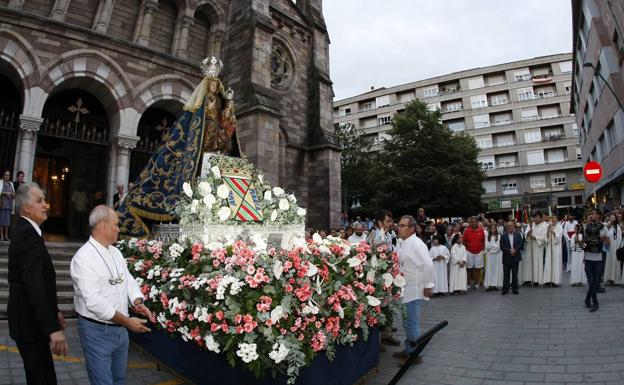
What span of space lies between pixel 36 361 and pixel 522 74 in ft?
175

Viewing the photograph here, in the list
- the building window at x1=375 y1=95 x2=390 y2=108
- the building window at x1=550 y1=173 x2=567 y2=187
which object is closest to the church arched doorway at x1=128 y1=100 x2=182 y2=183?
the building window at x1=375 y1=95 x2=390 y2=108

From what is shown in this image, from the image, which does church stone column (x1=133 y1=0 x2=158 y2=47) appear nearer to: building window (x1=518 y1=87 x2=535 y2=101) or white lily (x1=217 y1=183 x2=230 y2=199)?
white lily (x1=217 y1=183 x2=230 y2=199)

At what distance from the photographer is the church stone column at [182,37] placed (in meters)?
13.9

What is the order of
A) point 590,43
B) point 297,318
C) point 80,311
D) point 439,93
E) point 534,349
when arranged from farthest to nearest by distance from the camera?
1. point 439,93
2. point 590,43
3. point 534,349
4. point 297,318
5. point 80,311

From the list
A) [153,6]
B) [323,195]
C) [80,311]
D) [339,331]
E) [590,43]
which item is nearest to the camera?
[80,311]

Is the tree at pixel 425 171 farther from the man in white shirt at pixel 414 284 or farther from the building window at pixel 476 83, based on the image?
the man in white shirt at pixel 414 284

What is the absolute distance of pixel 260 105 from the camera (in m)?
13.3

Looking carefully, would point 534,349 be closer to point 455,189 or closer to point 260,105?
point 260,105

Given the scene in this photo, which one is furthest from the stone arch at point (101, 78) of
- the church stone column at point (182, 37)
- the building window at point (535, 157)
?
the building window at point (535, 157)

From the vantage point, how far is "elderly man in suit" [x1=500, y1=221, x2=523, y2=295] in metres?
9.42

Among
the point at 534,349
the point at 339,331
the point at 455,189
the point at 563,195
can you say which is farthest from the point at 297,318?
the point at 563,195

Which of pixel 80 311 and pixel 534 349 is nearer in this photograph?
pixel 80 311

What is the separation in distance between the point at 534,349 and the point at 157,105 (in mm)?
13452

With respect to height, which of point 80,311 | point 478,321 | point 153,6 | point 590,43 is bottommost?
point 478,321
